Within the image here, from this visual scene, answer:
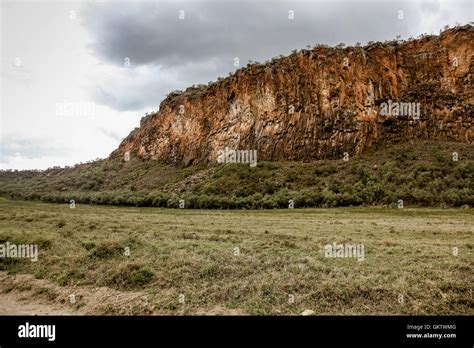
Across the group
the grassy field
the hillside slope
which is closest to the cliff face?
the hillside slope

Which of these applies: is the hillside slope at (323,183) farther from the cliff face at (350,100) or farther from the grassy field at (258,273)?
the grassy field at (258,273)

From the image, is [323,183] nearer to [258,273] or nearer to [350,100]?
[350,100]

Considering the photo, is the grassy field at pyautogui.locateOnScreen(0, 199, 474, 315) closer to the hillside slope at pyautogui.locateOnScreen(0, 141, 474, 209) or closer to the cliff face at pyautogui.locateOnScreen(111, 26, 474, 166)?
the hillside slope at pyautogui.locateOnScreen(0, 141, 474, 209)

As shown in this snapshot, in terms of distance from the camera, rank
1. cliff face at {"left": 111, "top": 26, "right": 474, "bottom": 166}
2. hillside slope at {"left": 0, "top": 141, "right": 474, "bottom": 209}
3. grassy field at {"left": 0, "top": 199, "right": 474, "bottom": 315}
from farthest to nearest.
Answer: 1. cliff face at {"left": 111, "top": 26, "right": 474, "bottom": 166}
2. hillside slope at {"left": 0, "top": 141, "right": 474, "bottom": 209}
3. grassy field at {"left": 0, "top": 199, "right": 474, "bottom": 315}

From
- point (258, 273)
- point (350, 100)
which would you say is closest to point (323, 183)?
point (350, 100)

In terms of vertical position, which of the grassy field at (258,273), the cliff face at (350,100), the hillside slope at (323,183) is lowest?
the grassy field at (258,273)

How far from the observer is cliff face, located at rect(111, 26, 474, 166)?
165ft

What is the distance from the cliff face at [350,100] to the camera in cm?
5028

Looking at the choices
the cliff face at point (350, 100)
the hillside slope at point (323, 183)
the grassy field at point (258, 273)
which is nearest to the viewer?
the grassy field at point (258, 273)

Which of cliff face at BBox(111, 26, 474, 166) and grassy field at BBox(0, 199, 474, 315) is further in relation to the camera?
cliff face at BBox(111, 26, 474, 166)

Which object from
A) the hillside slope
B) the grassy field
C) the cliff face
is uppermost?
the cliff face

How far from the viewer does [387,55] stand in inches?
2147

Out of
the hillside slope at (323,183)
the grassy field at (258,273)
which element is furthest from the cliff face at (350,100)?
the grassy field at (258,273)
